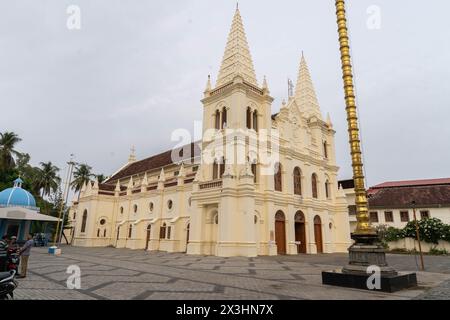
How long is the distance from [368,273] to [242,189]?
14.2 m

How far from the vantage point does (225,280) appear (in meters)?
10.6

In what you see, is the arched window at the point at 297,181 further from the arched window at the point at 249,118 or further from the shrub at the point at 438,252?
the shrub at the point at 438,252

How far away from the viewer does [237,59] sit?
89.7 ft

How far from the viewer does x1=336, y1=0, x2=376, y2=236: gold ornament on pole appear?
9875 mm

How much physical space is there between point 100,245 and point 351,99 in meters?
36.9

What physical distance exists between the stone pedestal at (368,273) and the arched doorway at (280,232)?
1589cm

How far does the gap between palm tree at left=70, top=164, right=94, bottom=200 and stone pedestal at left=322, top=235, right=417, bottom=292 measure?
53.2 m

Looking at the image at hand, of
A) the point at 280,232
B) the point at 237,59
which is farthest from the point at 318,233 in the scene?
the point at 237,59

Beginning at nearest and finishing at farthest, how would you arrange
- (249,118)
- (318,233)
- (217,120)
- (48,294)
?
(48,294) → (249,118) → (217,120) → (318,233)

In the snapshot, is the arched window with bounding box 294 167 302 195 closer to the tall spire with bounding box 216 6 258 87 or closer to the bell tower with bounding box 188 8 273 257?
the bell tower with bounding box 188 8 273 257

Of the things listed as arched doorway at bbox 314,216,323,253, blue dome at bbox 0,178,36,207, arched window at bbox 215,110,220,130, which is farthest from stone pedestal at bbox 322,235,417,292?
blue dome at bbox 0,178,36,207

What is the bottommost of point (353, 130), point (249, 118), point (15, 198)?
point (15, 198)

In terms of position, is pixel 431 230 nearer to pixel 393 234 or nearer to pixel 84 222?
pixel 393 234
